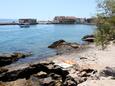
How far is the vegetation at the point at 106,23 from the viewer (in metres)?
33.9

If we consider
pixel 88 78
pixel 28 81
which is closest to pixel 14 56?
pixel 28 81

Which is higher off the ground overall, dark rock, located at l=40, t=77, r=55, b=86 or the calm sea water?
dark rock, located at l=40, t=77, r=55, b=86

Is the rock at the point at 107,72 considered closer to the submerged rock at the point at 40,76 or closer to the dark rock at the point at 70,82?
the dark rock at the point at 70,82

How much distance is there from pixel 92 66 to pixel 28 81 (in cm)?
1048

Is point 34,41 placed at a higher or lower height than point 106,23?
lower

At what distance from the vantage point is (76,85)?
30359 mm

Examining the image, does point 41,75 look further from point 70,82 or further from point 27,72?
point 70,82

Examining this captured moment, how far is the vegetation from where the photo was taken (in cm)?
3391

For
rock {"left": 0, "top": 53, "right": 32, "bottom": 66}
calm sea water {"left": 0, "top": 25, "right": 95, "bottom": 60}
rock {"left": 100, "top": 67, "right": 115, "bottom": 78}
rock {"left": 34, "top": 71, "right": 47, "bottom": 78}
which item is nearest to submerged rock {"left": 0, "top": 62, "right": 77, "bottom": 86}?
rock {"left": 34, "top": 71, "right": 47, "bottom": 78}

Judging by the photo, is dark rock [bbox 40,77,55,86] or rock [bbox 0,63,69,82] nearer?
dark rock [bbox 40,77,55,86]

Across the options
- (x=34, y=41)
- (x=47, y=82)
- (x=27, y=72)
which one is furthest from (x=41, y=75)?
(x=34, y=41)

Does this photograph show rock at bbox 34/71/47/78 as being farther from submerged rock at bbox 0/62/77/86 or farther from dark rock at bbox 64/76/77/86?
dark rock at bbox 64/76/77/86

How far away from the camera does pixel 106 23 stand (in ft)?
111

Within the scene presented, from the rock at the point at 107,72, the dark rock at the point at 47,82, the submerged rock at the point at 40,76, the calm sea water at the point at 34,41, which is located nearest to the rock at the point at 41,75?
the submerged rock at the point at 40,76
